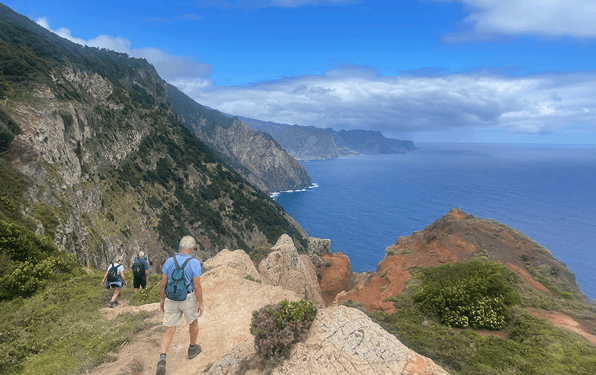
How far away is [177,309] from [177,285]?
780 millimetres

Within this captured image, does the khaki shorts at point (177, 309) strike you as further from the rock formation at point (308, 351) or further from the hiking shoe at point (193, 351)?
the rock formation at point (308, 351)

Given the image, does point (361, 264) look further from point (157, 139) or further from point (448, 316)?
point (157, 139)

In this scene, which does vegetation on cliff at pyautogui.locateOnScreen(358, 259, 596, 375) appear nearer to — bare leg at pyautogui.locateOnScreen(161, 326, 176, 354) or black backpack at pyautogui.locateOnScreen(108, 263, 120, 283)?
bare leg at pyautogui.locateOnScreen(161, 326, 176, 354)

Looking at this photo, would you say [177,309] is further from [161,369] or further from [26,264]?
[26,264]

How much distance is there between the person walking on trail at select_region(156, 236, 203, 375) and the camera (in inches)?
286

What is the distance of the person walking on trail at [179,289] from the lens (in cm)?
725

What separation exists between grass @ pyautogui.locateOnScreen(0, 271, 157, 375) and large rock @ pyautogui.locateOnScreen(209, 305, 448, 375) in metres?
4.05

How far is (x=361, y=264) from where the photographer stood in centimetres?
8562

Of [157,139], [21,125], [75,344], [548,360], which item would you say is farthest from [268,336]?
[157,139]

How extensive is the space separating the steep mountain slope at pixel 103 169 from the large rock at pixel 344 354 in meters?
20.2

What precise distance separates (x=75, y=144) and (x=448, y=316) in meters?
61.8

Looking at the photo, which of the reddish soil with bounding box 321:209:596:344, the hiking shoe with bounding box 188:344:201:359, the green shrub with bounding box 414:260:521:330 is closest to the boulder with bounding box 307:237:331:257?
the reddish soil with bounding box 321:209:596:344

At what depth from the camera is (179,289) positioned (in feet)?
23.9

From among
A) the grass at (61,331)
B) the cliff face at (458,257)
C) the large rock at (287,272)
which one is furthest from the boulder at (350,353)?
the large rock at (287,272)
